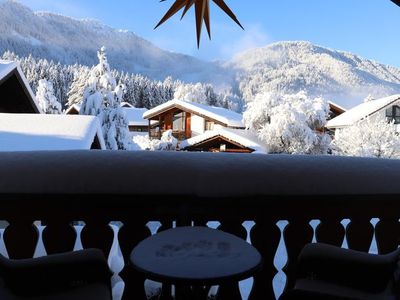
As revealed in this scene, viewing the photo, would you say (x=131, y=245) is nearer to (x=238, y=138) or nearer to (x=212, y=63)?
(x=238, y=138)

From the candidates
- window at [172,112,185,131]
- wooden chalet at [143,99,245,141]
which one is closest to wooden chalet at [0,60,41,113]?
wooden chalet at [143,99,245,141]

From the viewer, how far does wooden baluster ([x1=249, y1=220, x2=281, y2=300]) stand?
6.23 ft

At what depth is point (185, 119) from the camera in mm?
31203

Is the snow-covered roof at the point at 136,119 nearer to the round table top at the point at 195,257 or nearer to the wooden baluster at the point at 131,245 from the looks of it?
the wooden baluster at the point at 131,245

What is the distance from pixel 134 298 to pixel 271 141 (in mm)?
23008

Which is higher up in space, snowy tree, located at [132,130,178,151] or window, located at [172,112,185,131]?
window, located at [172,112,185,131]

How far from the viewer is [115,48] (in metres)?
165

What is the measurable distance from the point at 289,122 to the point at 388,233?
73.5 ft

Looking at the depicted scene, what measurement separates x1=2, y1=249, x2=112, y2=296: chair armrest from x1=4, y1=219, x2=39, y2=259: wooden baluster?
0.18 meters

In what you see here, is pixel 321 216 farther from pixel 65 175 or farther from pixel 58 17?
pixel 58 17

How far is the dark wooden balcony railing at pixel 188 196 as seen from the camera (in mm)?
1730

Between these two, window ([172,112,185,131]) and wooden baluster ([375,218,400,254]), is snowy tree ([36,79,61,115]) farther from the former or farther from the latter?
wooden baluster ([375,218,400,254])

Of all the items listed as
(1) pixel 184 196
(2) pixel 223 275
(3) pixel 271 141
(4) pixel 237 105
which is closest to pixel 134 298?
(1) pixel 184 196

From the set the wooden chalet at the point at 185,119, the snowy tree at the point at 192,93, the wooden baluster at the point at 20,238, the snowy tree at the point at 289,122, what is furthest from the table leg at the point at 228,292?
the snowy tree at the point at 192,93
